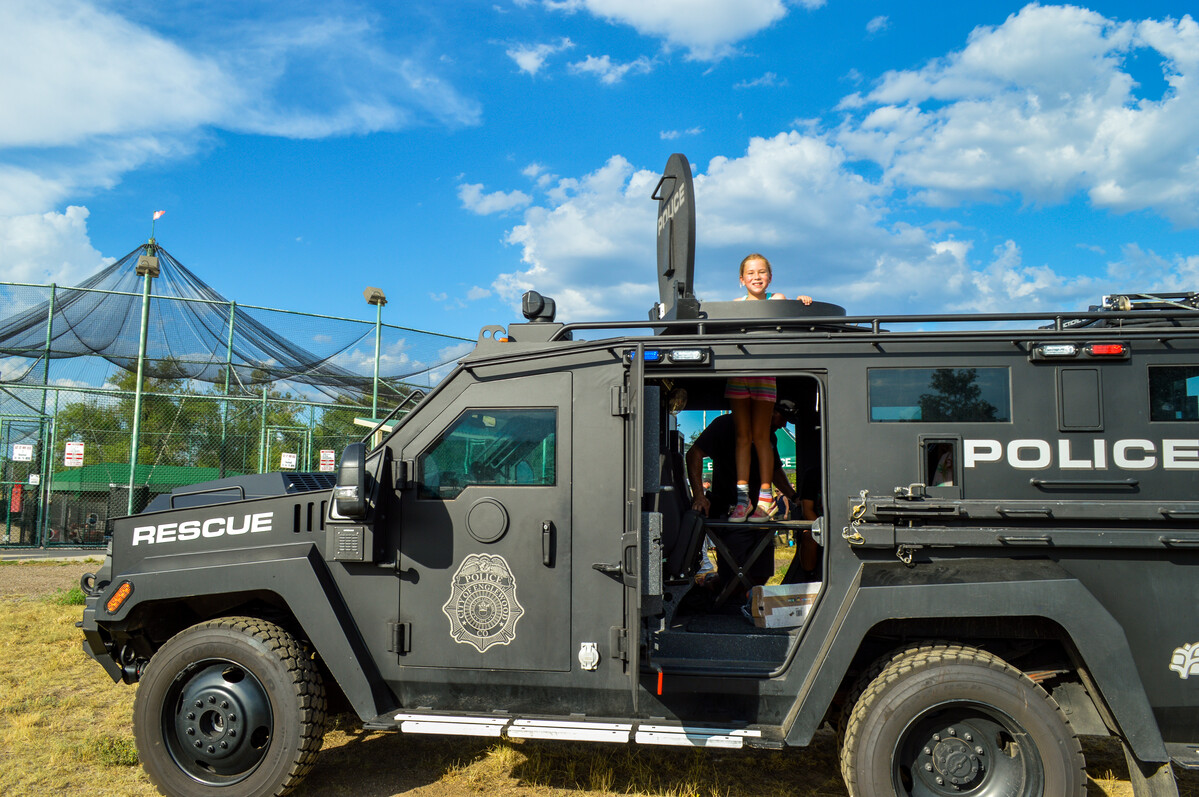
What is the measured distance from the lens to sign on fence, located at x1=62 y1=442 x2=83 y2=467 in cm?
1420

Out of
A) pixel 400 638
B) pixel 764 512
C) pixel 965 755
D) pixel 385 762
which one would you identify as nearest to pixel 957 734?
pixel 965 755

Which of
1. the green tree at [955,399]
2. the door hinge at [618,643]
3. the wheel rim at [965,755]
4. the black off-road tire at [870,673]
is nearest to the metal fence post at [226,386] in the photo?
the door hinge at [618,643]

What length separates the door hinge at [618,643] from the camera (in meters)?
4.05

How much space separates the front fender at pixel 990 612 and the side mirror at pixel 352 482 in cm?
241

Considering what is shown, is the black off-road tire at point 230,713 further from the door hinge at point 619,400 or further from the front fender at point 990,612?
the front fender at point 990,612

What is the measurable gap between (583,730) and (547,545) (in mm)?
928

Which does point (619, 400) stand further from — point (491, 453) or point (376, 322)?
point (376, 322)

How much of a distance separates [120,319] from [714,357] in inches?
558

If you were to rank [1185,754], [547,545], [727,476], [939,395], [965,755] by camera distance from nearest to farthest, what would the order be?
[1185,754] → [965,755] → [939,395] → [547,545] → [727,476]

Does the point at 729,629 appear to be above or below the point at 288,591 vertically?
below

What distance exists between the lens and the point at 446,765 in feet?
16.1

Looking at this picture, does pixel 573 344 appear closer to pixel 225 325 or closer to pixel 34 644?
pixel 34 644

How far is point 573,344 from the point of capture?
430cm

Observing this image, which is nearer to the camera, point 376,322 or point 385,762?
point 385,762
